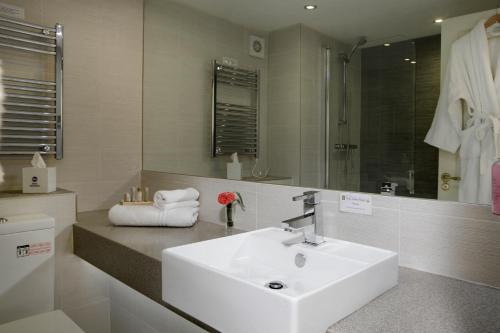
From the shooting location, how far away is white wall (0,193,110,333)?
1913mm

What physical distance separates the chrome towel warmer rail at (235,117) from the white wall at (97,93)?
27.0 inches

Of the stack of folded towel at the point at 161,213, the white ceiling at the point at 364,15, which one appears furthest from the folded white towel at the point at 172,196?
the white ceiling at the point at 364,15

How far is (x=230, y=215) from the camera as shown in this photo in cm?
192

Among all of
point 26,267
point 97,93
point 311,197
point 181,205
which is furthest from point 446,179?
point 97,93

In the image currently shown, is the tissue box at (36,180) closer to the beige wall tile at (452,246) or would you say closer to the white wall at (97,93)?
the white wall at (97,93)

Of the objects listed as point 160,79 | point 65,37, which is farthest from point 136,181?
point 65,37

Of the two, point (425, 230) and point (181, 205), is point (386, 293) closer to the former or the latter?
point (425, 230)

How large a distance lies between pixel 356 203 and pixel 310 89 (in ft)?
1.59

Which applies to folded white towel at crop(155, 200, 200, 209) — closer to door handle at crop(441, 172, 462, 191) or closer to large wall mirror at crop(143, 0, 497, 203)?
large wall mirror at crop(143, 0, 497, 203)

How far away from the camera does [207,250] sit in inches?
55.4

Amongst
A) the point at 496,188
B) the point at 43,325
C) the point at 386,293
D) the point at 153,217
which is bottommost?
the point at 43,325

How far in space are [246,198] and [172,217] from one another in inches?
15.6

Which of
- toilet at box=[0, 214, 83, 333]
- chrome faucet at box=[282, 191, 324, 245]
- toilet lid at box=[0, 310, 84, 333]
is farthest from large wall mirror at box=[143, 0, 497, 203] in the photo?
toilet lid at box=[0, 310, 84, 333]

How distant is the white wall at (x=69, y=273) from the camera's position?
191 cm
